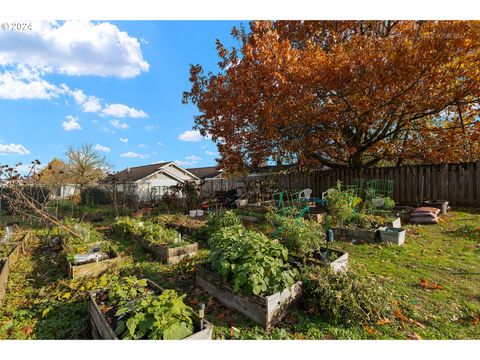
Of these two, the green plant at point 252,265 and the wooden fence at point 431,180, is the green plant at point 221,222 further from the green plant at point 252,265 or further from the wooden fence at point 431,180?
the wooden fence at point 431,180

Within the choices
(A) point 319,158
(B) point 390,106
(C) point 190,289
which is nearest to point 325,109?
(B) point 390,106

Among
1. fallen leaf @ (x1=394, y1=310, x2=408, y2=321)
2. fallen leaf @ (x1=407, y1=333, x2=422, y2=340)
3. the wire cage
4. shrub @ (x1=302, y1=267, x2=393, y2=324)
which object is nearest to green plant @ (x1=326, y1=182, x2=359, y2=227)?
shrub @ (x1=302, y1=267, x2=393, y2=324)

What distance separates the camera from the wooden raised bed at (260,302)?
104 inches

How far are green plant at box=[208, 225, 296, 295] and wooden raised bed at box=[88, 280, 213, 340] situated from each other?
24.6 inches

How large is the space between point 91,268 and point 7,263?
1.55 m

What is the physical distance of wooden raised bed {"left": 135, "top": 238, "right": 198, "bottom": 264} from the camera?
15.6 feet

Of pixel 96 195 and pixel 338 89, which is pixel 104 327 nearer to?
pixel 338 89

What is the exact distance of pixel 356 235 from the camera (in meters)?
5.79

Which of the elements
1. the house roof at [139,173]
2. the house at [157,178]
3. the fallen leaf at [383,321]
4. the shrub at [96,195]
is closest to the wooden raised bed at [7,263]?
the fallen leaf at [383,321]

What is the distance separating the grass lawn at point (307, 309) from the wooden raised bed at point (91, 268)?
0.46 ft

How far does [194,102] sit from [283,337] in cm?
1019

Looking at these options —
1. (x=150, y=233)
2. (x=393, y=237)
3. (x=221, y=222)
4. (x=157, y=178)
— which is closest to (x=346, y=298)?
(x=393, y=237)
